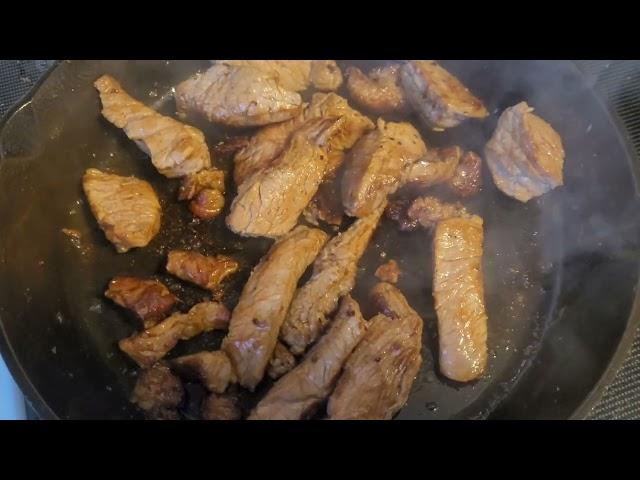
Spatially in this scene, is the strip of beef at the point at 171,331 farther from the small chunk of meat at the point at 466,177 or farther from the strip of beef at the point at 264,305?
the small chunk of meat at the point at 466,177

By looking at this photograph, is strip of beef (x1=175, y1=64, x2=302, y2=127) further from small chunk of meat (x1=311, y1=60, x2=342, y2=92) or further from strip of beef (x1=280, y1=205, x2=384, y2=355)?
strip of beef (x1=280, y1=205, x2=384, y2=355)

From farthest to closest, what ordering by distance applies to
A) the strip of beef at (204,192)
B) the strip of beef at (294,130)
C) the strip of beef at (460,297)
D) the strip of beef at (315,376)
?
the strip of beef at (294,130)
the strip of beef at (204,192)
the strip of beef at (460,297)
the strip of beef at (315,376)

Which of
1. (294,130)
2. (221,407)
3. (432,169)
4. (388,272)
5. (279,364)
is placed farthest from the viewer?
(294,130)

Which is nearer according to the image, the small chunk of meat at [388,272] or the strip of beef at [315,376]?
the strip of beef at [315,376]

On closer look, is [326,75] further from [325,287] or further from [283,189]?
[325,287]

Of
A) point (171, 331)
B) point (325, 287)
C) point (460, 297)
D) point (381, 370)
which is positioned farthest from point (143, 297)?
point (460, 297)

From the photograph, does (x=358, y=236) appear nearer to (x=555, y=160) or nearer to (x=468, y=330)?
(x=468, y=330)

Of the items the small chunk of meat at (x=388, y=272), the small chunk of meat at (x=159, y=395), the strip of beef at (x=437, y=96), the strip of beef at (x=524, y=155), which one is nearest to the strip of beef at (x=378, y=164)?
the strip of beef at (x=437, y=96)
